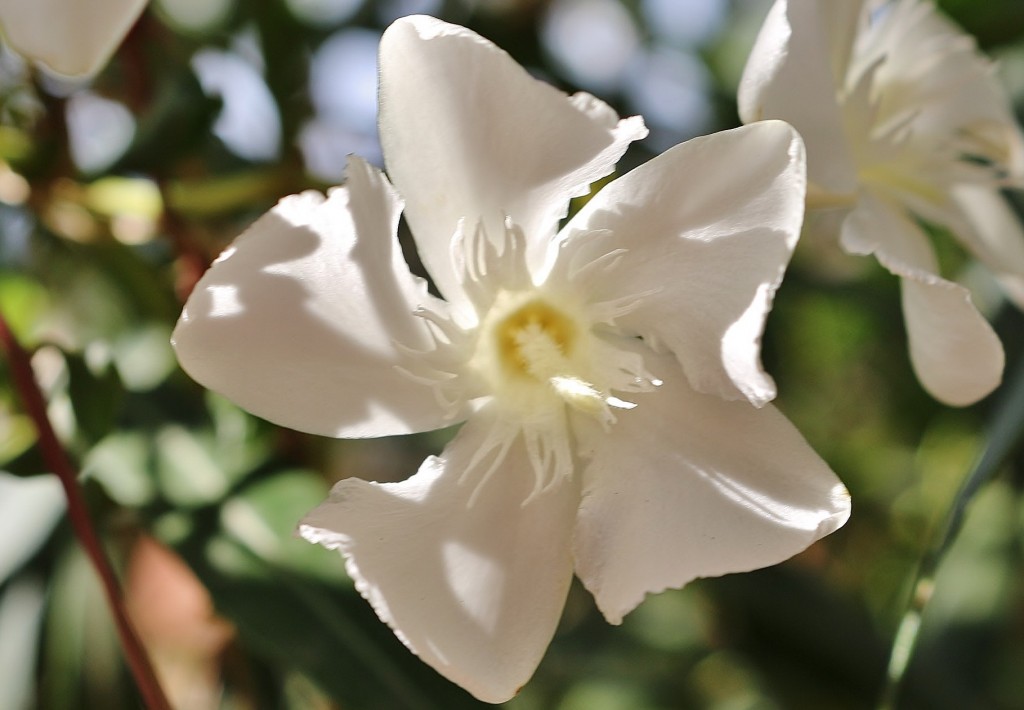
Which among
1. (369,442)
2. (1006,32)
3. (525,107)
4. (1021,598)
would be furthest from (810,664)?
(525,107)

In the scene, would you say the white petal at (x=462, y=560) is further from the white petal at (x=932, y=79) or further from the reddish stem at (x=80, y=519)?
the white petal at (x=932, y=79)

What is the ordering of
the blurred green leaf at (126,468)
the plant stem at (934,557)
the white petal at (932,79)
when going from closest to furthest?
1. the plant stem at (934,557)
2. the white petal at (932,79)
3. the blurred green leaf at (126,468)

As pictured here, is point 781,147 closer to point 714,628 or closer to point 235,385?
point 235,385

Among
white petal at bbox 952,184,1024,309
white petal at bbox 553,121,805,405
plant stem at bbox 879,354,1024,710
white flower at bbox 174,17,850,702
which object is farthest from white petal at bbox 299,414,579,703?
white petal at bbox 952,184,1024,309

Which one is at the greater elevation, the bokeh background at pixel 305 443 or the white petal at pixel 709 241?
the white petal at pixel 709 241

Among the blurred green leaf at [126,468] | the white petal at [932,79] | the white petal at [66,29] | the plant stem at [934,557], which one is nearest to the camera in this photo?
the white petal at [66,29]

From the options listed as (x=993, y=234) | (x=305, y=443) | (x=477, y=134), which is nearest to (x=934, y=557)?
(x=993, y=234)

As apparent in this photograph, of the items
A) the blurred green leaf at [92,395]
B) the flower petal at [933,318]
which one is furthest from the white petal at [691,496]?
the blurred green leaf at [92,395]
